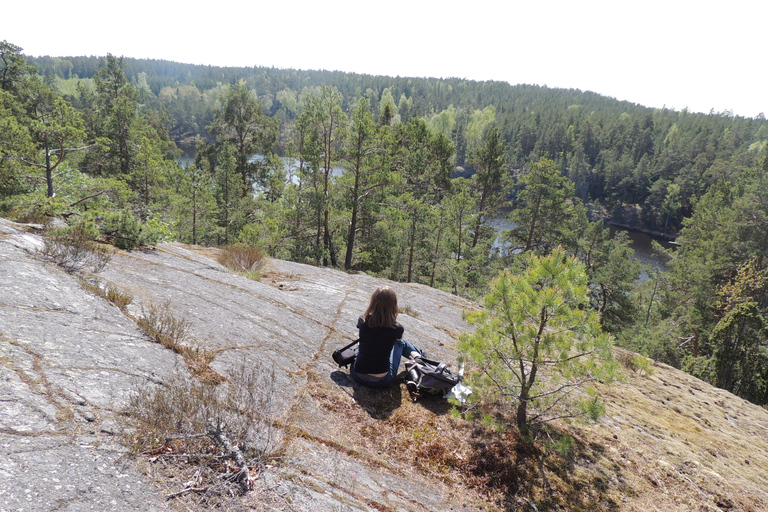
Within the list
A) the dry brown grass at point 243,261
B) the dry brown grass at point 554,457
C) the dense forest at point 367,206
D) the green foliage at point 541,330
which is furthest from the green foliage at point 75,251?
the green foliage at point 541,330

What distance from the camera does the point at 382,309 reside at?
15.0ft

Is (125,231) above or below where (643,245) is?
above

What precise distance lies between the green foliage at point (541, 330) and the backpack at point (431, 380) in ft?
1.57

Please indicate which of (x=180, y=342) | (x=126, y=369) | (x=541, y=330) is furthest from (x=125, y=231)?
(x=541, y=330)

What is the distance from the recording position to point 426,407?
15.8 feet

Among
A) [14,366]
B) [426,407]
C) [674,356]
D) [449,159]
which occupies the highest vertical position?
[449,159]

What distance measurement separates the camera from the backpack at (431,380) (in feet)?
15.8

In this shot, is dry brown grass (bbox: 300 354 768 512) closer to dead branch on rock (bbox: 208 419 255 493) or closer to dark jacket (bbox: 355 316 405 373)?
dark jacket (bbox: 355 316 405 373)

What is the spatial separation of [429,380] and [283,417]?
2.04 meters

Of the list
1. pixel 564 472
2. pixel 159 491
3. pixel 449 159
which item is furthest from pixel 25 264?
pixel 449 159

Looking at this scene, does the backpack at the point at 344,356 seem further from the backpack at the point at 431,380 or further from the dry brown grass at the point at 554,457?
the backpack at the point at 431,380

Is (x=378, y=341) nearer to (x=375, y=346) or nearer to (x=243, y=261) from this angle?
(x=375, y=346)

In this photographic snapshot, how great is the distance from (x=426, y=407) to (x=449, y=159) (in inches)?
1064

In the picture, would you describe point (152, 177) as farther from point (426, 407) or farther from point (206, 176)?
point (426, 407)
